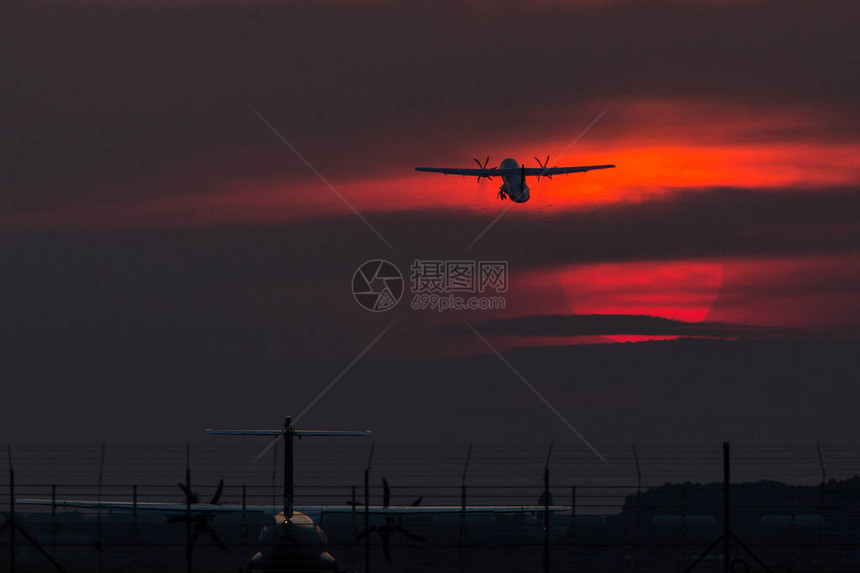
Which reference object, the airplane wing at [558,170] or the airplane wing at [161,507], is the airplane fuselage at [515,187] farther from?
the airplane wing at [161,507]

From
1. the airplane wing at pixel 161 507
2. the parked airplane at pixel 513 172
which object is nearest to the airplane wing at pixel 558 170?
the parked airplane at pixel 513 172

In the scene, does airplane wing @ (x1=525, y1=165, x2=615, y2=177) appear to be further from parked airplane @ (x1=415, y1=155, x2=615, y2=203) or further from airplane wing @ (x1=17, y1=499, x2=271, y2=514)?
airplane wing @ (x1=17, y1=499, x2=271, y2=514)

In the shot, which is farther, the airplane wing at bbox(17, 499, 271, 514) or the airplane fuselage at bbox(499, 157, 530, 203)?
the airplane fuselage at bbox(499, 157, 530, 203)

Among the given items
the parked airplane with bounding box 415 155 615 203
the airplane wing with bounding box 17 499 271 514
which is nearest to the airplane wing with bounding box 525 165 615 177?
the parked airplane with bounding box 415 155 615 203

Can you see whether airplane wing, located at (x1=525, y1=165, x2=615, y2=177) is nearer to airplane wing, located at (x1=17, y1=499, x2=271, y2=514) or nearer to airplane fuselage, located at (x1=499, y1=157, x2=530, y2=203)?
airplane fuselage, located at (x1=499, y1=157, x2=530, y2=203)

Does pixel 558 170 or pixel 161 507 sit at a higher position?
pixel 558 170

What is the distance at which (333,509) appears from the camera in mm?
57344

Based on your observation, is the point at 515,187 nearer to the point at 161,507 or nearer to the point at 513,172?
the point at 513,172

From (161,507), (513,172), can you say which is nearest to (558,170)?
(513,172)

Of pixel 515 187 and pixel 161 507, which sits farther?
pixel 515 187

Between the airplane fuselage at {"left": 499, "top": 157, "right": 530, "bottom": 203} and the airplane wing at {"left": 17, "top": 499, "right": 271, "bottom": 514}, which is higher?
the airplane fuselage at {"left": 499, "top": 157, "right": 530, "bottom": 203}

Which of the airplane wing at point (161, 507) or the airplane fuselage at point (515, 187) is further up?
the airplane fuselage at point (515, 187)

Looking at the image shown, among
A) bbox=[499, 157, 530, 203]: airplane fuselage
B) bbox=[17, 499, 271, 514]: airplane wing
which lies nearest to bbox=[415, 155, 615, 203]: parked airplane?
bbox=[499, 157, 530, 203]: airplane fuselage

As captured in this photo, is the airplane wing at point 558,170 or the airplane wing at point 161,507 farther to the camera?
the airplane wing at point 558,170
